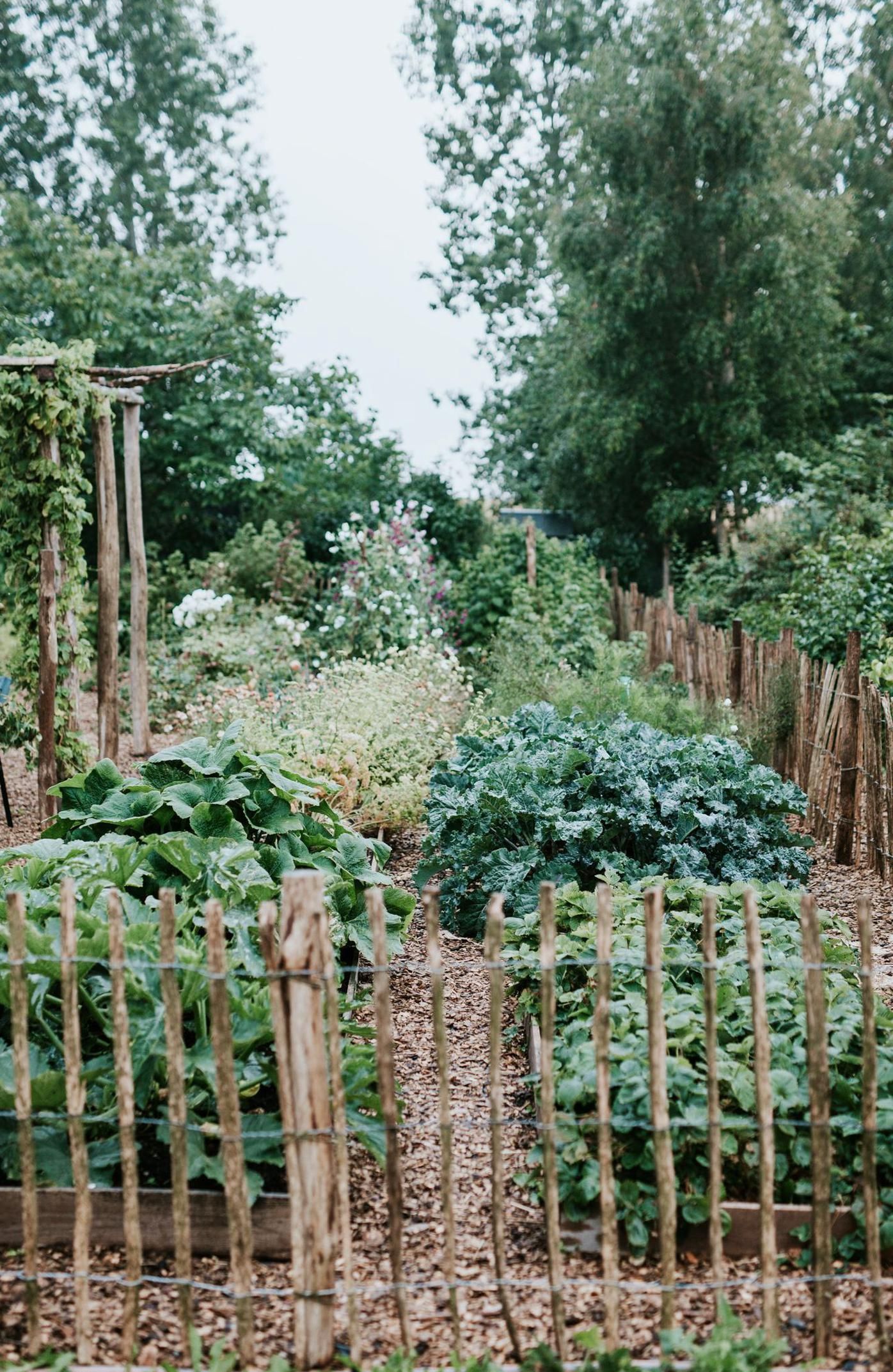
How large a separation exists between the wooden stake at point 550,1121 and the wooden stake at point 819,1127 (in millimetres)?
510

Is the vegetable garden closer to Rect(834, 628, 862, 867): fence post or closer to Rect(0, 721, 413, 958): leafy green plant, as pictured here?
Rect(0, 721, 413, 958): leafy green plant

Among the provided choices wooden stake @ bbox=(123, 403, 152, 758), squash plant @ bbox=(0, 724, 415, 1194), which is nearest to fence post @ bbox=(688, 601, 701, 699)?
wooden stake @ bbox=(123, 403, 152, 758)

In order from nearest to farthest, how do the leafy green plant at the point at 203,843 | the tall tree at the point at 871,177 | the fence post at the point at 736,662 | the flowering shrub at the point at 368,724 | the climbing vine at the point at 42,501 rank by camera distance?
the leafy green plant at the point at 203,843 → the flowering shrub at the point at 368,724 → the climbing vine at the point at 42,501 → the fence post at the point at 736,662 → the tall tree at the point at 871,177

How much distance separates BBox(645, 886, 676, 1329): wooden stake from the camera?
2293 millimetres

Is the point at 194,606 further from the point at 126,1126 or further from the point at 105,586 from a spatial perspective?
the point at 126,1126

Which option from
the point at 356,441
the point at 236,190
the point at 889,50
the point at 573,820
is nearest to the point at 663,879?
the point at 573,820

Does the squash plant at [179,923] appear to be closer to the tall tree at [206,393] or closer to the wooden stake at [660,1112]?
the wooden stake at [660,1112]

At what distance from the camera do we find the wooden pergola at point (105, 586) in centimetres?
657

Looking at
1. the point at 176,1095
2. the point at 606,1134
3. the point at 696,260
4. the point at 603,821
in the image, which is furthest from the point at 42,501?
the point at 696,260

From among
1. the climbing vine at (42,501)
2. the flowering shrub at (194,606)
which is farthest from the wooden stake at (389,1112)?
the flowering shrub at (194,606)

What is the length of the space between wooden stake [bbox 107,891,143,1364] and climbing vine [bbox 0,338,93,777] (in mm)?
5035

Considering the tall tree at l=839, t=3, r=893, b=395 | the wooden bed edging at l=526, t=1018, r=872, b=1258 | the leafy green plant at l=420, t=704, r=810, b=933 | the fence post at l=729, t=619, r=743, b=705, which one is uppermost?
the tall tree at l=839, t=3, r=893, b=395

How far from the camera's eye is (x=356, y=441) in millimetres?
17297

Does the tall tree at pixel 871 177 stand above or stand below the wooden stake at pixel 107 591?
above
